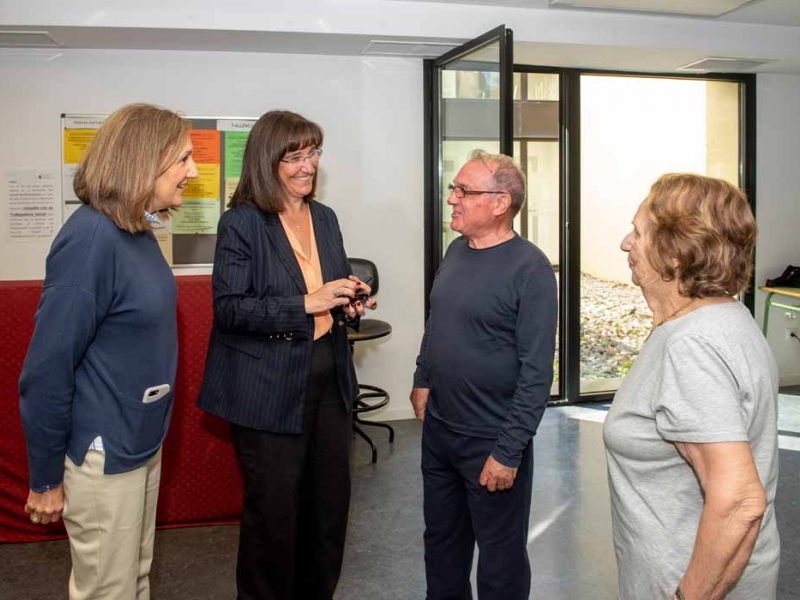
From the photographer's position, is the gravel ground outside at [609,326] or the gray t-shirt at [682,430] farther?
the gravel ground outside at [609,326]

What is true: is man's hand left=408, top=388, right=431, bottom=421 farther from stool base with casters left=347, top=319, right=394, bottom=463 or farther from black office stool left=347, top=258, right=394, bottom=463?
black office stool left=347, top=258, right=394, bottom=463

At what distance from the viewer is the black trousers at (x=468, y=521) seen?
79.2 inches

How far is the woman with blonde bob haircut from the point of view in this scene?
5.03 feet

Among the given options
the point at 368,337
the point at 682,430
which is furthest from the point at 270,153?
the point at 368,337

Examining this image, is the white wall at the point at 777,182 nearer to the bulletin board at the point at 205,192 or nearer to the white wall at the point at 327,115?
the white wall at the point at 327,115

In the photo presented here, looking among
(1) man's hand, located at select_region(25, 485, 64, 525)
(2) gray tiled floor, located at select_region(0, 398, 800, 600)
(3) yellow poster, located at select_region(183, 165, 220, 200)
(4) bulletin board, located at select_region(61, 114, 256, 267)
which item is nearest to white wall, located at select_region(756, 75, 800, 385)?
(2) gray tiled floor, located at select_region(0, 398, 800, 600)

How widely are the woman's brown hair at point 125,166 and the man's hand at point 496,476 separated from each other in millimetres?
1051

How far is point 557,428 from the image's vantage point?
4719 mm

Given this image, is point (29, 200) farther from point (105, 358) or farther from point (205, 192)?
point (105, 358)

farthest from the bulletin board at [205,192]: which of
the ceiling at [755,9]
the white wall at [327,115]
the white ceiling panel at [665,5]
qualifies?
the white ceiling panel at [665,5]

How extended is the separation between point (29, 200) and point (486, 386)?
11.7 ft

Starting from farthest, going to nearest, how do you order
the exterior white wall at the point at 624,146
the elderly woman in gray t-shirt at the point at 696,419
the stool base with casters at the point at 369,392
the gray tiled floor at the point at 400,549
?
the exterior white wall at the point at 624,146 → the stool base with casters at the point at 369,392 → the gray tiled floor at the point at 400,549 → the elderly woman in gray t-shirt at the point at 696,419

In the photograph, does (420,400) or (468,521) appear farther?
(420,400)

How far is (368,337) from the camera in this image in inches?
159
